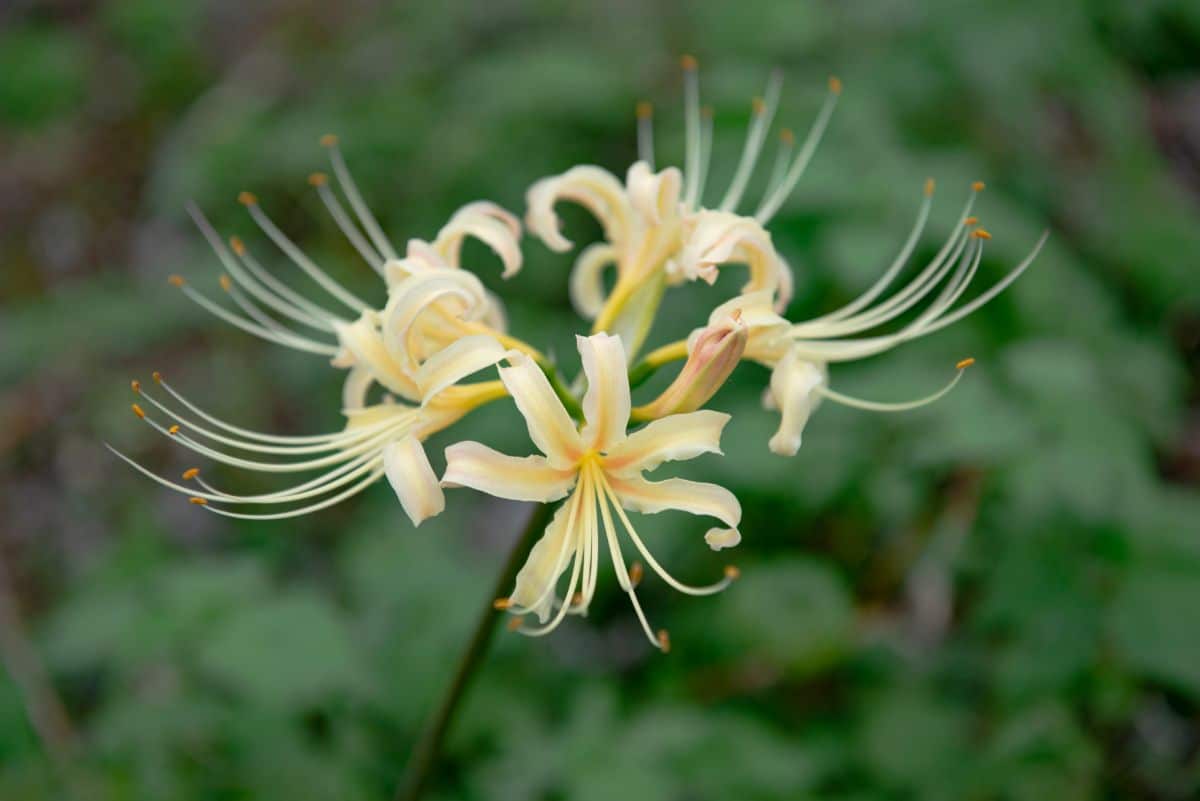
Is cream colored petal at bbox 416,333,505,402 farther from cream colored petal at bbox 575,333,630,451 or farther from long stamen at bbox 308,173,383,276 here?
long stamen at bbox 308,173,383,276

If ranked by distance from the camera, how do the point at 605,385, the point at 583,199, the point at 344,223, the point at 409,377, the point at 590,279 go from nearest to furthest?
the point at 605,385
the point at 409,377
the point at 583,199
the point at 590,279
the point at 344,223

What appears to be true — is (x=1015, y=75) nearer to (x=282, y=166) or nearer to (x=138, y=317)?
(x=282, y=166)

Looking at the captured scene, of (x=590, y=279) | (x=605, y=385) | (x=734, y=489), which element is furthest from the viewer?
(x=734, y=489)

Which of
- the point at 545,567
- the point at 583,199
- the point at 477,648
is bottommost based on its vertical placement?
the point at 477,648

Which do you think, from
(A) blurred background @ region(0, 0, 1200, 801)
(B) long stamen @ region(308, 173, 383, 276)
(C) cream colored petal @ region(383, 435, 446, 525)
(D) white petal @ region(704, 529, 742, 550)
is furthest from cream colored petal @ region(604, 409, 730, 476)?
(A) blurred background @ region(0, 0, 1200, 801)

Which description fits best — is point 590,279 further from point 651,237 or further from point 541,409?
point 541,409

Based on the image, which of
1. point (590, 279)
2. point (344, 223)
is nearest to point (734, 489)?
point (590, 279)

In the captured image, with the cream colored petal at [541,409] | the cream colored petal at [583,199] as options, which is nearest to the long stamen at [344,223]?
the cream colored petal at [583,199]

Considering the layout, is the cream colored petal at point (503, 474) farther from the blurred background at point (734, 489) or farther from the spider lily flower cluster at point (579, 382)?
the blurred background at point (734, 489)
